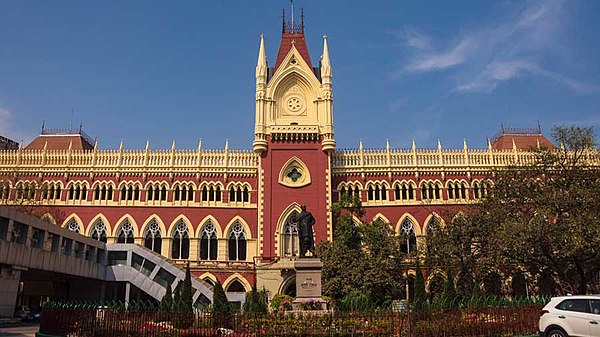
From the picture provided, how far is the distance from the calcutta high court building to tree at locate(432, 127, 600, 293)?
9147 millimetres

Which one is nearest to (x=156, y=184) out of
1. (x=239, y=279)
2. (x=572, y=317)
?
(x=239, y=279)

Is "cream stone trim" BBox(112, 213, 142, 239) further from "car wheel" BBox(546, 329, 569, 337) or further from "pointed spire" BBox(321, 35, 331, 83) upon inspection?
"car wheel" BBox(546, 329, 569, 337)

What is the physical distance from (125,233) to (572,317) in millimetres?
35448

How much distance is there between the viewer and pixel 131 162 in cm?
4491

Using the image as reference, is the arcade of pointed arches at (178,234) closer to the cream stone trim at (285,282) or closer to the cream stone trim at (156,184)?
the cream stone trim at (156,184)

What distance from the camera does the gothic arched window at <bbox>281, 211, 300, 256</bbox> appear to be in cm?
4206

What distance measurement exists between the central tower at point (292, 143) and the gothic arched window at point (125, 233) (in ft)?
34.6

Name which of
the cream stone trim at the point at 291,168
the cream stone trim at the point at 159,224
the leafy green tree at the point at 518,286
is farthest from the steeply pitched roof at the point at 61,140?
the leafy green tree at the point at 518,286

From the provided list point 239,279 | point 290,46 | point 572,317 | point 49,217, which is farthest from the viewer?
point 290,46

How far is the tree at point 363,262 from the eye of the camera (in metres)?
34.6

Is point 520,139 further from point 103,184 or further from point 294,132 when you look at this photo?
point 103,184

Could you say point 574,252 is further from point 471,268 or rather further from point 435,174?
point 435,174

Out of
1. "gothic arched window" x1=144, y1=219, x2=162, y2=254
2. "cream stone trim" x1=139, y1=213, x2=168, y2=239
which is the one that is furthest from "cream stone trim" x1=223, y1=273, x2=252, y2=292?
"gothic arched window" x1=144, y1=219, x2=162, y2=254

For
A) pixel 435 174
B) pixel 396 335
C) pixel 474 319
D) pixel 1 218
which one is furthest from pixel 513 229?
pixel 1 218
